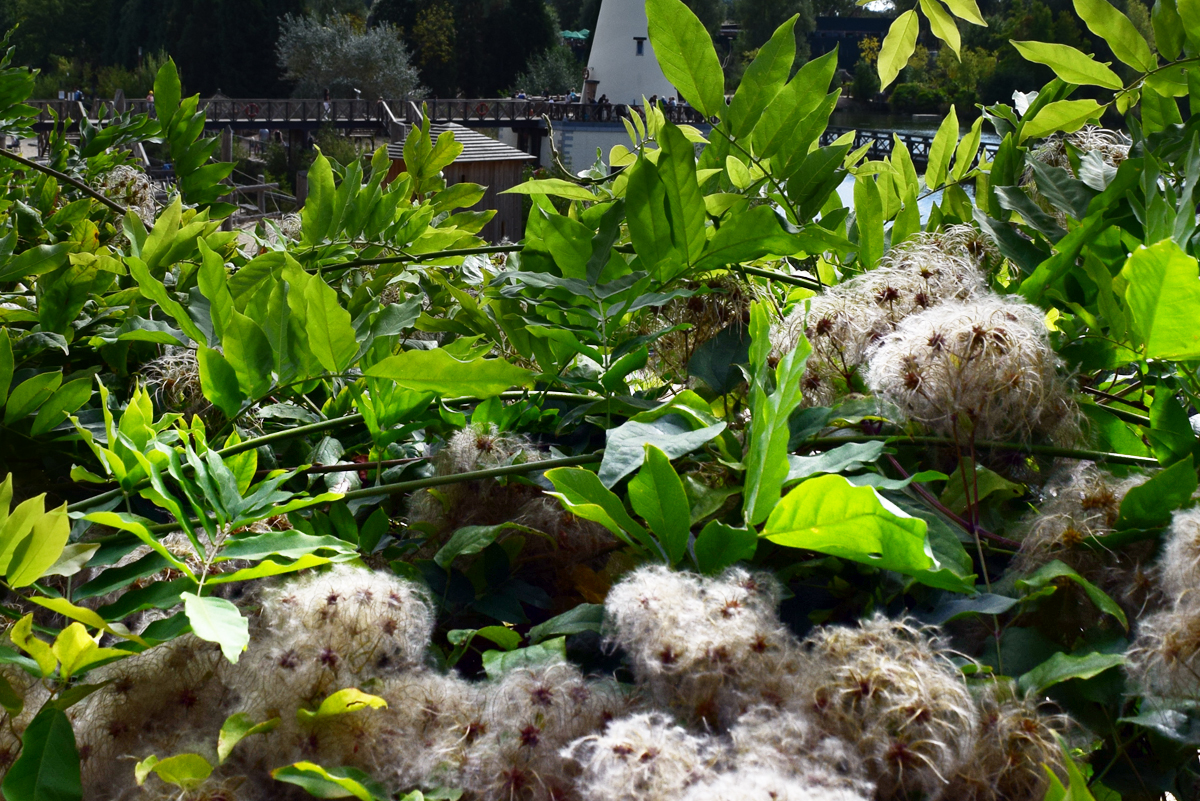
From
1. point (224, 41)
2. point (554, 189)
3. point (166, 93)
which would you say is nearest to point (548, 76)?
point (224, 41)

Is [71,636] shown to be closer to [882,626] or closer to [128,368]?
[882,626]

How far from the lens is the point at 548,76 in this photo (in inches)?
938

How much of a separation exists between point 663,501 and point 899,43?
16.0 inches

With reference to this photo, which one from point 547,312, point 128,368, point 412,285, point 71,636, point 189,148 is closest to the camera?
point 71,636

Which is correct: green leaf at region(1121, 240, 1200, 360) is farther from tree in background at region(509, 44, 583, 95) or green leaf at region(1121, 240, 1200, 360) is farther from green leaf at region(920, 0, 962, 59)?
tree in background at region(509, 44, 583, 95)

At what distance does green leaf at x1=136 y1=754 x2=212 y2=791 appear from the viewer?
10.1 inches

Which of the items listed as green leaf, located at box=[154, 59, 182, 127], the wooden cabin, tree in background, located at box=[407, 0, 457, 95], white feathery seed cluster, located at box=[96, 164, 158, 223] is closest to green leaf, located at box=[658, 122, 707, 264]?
green leaf, located at box=[154, 59, 182, 127]

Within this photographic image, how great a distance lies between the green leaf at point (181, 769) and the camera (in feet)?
0.84

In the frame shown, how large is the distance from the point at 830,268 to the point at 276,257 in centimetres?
31

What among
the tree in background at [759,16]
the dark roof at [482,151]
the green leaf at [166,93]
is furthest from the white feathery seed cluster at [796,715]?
the tree in background at [759,16]

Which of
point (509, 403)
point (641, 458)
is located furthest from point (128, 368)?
point (641, 458)

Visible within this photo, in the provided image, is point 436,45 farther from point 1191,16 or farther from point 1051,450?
point 1051,450

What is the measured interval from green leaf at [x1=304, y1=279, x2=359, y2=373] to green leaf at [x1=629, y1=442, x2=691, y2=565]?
16 cm

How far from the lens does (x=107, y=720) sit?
31 cm
